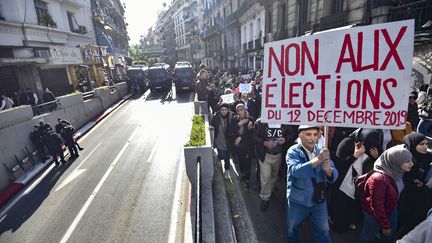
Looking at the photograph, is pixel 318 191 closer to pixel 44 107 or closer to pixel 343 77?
pixel 343 77

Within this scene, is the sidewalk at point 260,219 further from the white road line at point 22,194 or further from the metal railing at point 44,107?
the metal railing at point 44,107

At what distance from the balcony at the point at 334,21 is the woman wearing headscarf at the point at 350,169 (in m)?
10.1

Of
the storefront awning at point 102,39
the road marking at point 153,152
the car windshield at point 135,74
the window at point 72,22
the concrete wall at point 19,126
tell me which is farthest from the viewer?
the car windshield at point 135,74

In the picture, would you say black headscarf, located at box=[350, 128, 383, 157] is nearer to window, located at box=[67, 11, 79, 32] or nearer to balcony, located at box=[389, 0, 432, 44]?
balcony, located at box=[389, 0, 432, 44]

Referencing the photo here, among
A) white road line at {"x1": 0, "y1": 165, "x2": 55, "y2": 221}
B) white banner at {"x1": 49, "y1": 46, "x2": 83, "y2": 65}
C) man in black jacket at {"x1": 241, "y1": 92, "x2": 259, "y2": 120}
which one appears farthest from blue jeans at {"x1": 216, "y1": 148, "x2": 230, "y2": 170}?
white banner at {"x1": 49, "y1": 46, "x2": 83, "y2": 65}

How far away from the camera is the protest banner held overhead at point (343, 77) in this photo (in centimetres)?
229

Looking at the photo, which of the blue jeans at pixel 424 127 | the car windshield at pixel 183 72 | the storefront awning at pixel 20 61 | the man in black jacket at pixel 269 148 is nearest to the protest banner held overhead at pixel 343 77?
the man in black jacket at pixel 269 148

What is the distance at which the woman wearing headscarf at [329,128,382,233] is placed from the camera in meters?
3.47

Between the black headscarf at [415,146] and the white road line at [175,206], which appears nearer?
the black headscarf at [415,146]

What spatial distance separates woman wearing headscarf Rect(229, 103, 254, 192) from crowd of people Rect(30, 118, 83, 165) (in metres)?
6.24

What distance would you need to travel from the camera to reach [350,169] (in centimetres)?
355

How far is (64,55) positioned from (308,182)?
1764 centimetres

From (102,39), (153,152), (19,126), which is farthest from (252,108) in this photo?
(102,39)

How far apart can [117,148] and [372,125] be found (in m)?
8.87
